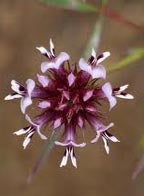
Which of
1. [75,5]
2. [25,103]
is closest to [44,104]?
[25,103]

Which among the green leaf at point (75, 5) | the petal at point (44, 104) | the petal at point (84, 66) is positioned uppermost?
the green leaf at point (75, 5)

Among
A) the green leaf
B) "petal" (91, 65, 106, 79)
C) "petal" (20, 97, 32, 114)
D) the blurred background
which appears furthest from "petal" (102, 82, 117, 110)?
the blurred background

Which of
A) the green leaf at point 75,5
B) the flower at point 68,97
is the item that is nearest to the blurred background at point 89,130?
the green leaf at point 75,5

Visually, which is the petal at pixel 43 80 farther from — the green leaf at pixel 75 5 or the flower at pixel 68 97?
the green leaf at pixel 75 5

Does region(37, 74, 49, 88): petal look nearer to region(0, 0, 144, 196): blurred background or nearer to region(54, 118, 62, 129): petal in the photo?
region(54, 118, 62, 129): petal

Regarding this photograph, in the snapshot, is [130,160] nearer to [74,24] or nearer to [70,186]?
[70,186]

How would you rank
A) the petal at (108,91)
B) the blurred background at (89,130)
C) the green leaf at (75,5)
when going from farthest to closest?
the blurred background at (89,130) → the green leaf at (75,5) → the petal at (108,91)

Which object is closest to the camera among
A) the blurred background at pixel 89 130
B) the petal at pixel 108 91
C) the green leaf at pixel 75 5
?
the petal at pixel 108 91

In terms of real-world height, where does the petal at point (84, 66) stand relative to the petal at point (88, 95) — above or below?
above
